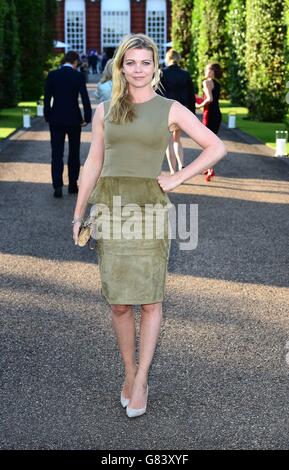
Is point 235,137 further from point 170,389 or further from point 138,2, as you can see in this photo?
point 138,2

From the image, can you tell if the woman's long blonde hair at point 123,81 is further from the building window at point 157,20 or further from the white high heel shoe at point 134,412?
the building window at point 157,20

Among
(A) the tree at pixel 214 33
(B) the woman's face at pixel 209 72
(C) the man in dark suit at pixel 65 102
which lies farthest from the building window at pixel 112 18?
(C) the man in dark suit at pixel 65 102

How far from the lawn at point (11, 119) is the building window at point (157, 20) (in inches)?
1868

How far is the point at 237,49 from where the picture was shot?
31.9 m

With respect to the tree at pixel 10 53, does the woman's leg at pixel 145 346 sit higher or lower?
higher

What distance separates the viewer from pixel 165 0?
84250 millimetres

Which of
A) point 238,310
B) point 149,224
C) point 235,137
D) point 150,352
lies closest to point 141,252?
point 149,224

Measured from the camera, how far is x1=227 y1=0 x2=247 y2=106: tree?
103ft

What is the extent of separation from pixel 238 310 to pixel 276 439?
2.58m

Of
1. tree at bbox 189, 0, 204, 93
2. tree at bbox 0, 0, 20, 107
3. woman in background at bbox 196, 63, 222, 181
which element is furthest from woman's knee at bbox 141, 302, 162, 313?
tree at bbox 189, 0, 204, 93

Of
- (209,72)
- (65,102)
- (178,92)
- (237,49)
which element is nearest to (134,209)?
(65,102)

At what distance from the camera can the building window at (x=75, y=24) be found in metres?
84.9

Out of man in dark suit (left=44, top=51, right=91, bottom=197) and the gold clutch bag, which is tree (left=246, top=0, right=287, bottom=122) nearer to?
man in dark suit (left=44, top=51, right=91, bottom=197)

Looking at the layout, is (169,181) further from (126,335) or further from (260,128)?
(260,128)
